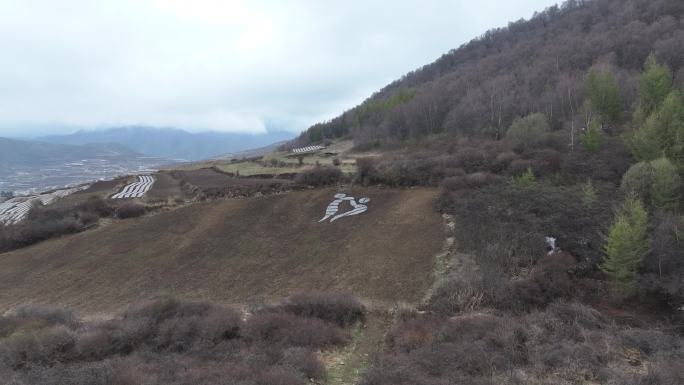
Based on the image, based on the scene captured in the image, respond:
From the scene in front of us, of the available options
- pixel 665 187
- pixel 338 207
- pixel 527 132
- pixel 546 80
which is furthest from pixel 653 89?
pixel 546 80

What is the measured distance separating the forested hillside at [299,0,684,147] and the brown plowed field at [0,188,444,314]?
32917mm

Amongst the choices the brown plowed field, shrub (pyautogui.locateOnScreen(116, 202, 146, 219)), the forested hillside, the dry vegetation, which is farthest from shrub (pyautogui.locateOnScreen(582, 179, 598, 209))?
shrub (pyautogui.locateOnScreen(116, 202, 146, 219))

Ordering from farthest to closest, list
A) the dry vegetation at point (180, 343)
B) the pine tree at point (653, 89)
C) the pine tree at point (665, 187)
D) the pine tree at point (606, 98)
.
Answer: the pine tree at point (606, 98)
the pine tree at point (653, 89)
the pine tree at point (665, 187)
the dry vegetation at point (180, 343)

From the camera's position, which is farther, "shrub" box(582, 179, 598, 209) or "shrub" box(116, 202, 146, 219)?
"shrub" box(116, 202, 146, 219)

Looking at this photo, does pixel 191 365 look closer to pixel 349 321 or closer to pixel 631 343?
pixel 349 321

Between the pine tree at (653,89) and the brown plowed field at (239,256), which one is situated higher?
the pine tree at (653,89)

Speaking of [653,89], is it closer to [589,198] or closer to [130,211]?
[589,198]

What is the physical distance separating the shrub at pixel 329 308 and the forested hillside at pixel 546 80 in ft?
137

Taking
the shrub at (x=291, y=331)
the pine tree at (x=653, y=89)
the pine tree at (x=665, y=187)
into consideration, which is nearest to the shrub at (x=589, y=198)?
the pine tree at (x=665, y=187)

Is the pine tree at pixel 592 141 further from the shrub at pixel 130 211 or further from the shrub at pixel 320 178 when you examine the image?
the shrub at pixel 130 211

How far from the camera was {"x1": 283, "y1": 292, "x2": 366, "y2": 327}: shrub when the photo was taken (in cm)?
1547

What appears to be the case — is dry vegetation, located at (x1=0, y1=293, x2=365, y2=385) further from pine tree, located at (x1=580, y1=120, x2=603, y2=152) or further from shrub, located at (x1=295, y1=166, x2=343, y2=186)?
pine tree, located at (x1=580, y1=120, x2=603, y2=152)

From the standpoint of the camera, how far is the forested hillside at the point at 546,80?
61.7 metres

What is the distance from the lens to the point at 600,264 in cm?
1834
